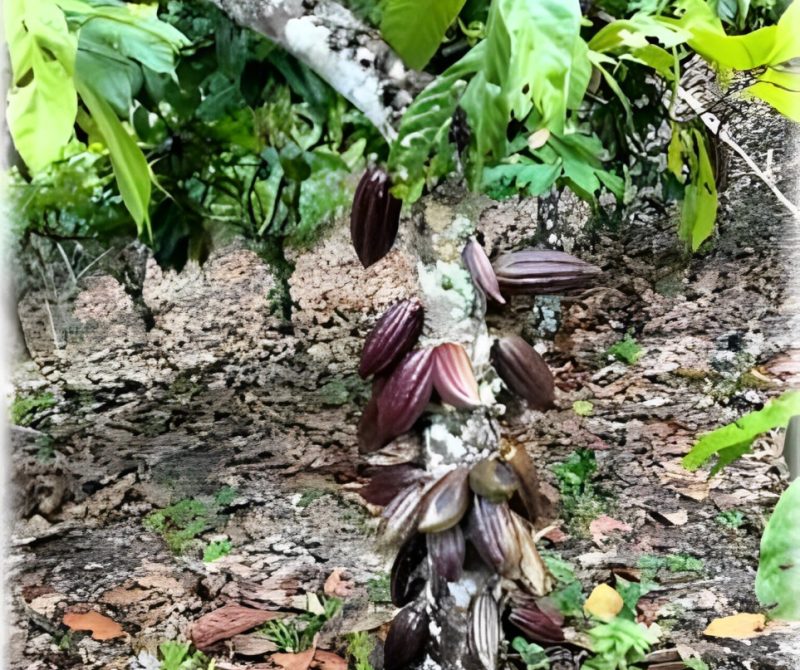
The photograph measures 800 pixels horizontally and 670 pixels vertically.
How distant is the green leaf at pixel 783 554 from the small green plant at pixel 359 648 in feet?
1.74

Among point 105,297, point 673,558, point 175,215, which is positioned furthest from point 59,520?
point 673,558

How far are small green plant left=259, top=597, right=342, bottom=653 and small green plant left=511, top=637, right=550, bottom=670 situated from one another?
0.23m

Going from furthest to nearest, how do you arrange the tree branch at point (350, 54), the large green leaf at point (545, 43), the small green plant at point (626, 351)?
the small green plant at point (626, 351)
the tree branch at point (350, 54)
the large green leaf at point (545, 43)

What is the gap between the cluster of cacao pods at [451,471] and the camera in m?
0.41

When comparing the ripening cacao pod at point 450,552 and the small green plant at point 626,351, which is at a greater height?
the ripening cacao pod at point 450,552

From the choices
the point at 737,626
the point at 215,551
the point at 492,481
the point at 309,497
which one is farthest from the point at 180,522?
the point at 737,626

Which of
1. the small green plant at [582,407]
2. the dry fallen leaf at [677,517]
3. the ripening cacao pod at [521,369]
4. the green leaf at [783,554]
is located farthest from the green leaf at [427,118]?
the dry fallen leaf at [677,517]

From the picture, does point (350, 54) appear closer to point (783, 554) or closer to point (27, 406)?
point (783, 554)


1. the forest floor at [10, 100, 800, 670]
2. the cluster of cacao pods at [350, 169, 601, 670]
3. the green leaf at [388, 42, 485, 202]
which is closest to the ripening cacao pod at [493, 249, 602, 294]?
the cluster of cacao pods at [350, 169, 601, 670]

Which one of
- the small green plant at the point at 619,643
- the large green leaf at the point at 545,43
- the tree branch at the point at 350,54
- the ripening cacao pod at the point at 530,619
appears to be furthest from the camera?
the small green plant at the point at 619,643

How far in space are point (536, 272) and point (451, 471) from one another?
139 millimetres

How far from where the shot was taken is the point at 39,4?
0.32m

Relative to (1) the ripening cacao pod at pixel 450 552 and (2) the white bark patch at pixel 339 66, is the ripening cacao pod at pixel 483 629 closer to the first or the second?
(1) the ripening cacao pod at pixel 450 552

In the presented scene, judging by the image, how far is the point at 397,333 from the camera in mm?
428
